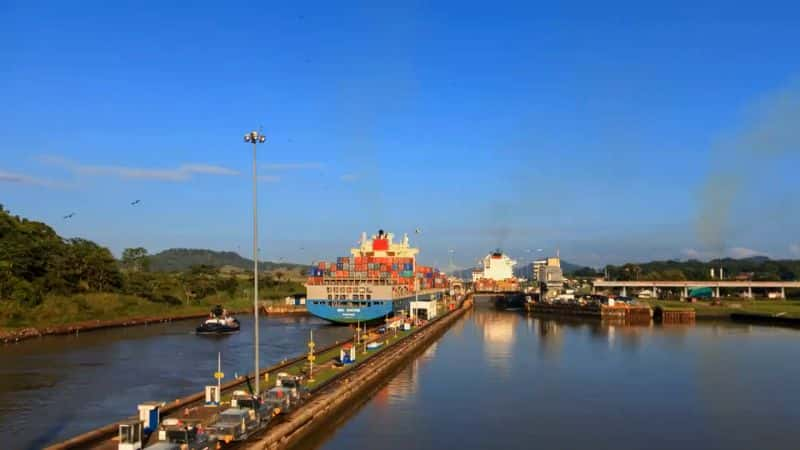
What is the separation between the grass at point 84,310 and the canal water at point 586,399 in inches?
1632

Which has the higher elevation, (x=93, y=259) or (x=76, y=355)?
(x=93, y=259)

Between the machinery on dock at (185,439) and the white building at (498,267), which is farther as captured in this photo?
the white building at (498,267)

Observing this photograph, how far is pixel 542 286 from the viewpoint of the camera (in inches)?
5507

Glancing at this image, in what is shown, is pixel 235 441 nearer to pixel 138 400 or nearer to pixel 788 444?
pixel 138 400

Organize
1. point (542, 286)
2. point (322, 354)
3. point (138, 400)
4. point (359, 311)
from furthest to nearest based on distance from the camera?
point (542, 286) → point (359, 311) → point (322, 354) → point (138, 400)

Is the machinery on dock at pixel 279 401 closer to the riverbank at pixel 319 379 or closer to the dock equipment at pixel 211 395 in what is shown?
the riverbank at pixel 319 379

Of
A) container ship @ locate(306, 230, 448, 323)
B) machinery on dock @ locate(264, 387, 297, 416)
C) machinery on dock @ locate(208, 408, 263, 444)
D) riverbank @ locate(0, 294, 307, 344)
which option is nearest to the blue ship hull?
container ship @ locate(306, 230, 448, 323)

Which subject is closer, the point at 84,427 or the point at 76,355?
the point at 84,427

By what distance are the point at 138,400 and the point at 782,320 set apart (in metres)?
88.1

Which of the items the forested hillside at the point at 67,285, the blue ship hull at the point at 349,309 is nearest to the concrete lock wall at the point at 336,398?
the blue ship hull at the point at 349,309

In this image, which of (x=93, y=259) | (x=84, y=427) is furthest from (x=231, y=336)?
(x=84, y=427)

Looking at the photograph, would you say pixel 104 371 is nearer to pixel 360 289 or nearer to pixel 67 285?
pixel 360 289

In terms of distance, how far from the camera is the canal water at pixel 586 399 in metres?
26.7

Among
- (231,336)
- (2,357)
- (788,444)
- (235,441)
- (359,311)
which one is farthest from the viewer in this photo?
(359,311)
